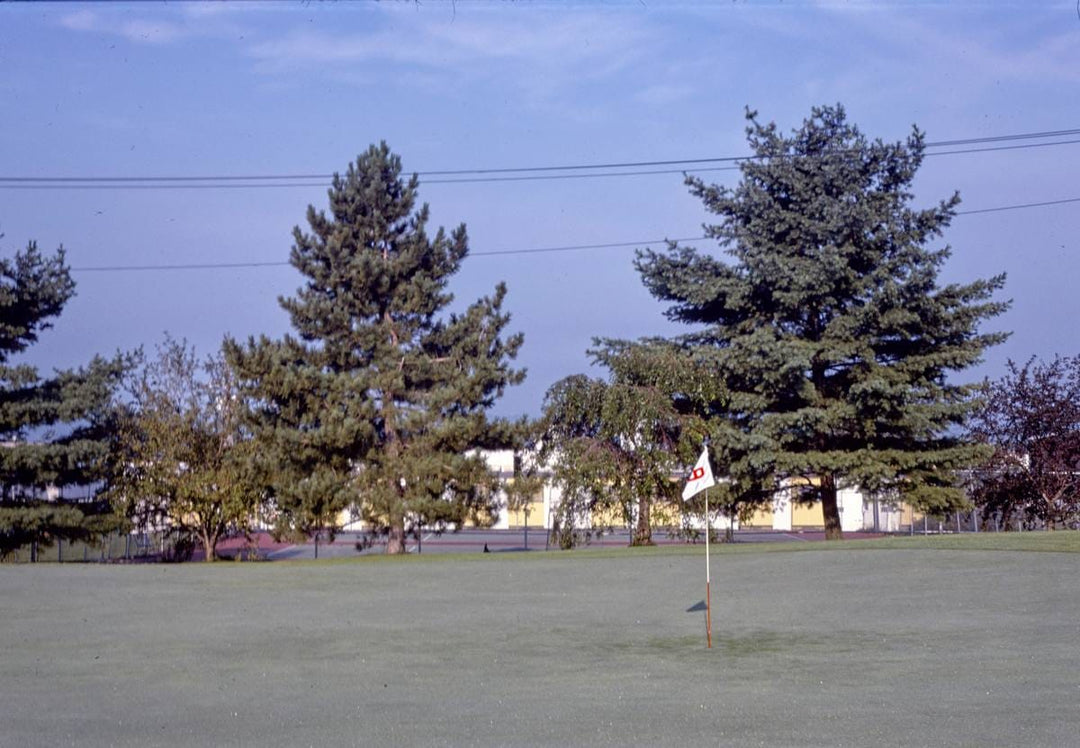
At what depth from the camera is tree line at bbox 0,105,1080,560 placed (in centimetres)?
3672

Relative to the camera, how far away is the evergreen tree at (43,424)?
38500 millimetres

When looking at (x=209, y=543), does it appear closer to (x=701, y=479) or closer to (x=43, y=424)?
(x=43, y=424)

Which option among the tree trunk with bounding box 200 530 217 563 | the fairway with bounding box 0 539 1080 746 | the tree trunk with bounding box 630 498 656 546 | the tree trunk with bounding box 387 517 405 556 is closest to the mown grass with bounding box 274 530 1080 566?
the fairway with bounding box 0 539 1080 746

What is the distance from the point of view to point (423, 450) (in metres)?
36.8

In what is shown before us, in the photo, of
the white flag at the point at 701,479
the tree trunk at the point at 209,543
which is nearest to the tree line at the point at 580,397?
the tree trunk at the point at 209,543

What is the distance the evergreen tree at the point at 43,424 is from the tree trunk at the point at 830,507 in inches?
904

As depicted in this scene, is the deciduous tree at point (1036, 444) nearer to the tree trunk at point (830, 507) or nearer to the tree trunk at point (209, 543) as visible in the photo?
the tree trunk at point (830, 507)

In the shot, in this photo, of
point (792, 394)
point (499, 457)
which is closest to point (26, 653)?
point (792, 394)

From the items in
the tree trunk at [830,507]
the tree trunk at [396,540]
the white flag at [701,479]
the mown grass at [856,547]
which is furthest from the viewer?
the tree trunk at [830,507]

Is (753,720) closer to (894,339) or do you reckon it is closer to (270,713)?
(270,713)

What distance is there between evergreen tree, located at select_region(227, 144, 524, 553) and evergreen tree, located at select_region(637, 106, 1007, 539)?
23.3 ft

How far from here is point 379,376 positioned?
1451 inches

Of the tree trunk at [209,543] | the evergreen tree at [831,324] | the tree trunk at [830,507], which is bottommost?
the tree trunk at [209,543]

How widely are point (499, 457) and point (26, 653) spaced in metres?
37.0
